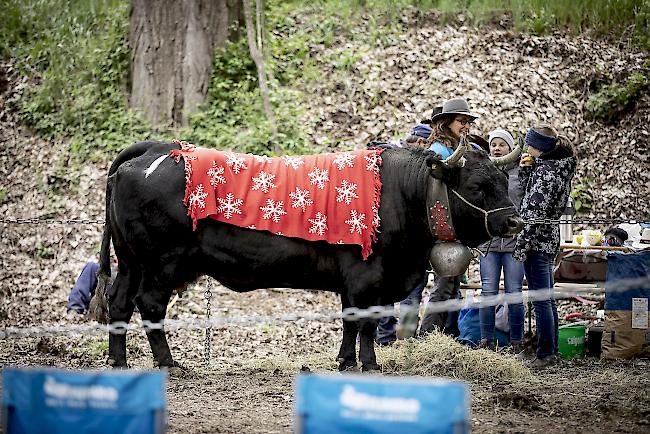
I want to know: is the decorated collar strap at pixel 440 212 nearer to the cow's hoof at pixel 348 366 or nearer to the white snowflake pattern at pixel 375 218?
the white snowflake pattern at pixel 375 218

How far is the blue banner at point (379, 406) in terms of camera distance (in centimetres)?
319

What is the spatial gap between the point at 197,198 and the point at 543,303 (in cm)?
323

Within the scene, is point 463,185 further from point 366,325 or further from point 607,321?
point 607,321

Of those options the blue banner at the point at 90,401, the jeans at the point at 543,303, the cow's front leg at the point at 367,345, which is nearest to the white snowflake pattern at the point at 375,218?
the cow's front leg at the point at 367,345

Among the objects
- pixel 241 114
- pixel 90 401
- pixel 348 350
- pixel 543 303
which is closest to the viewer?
pixel 90 401

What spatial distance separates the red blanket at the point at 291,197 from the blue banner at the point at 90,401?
344cm

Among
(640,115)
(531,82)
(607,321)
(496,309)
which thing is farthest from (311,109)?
(607,321)

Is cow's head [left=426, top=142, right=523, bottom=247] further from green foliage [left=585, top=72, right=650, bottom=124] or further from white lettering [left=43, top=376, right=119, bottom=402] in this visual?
green foliage [left=585, top=72, right=650, bottom=124]

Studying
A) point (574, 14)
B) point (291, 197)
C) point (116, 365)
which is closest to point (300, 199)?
point (291, 197)

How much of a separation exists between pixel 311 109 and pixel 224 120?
4.69 ft

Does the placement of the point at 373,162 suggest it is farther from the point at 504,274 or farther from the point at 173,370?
the point at 173,370

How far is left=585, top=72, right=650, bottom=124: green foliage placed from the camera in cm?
1387

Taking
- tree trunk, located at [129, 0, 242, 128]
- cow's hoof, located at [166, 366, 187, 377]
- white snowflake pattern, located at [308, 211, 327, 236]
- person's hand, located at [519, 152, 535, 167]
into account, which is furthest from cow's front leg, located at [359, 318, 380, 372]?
tree trunk, located at [129, 0, 242, 128]

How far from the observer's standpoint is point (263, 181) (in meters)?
7.14
